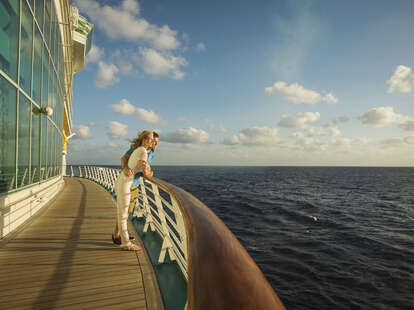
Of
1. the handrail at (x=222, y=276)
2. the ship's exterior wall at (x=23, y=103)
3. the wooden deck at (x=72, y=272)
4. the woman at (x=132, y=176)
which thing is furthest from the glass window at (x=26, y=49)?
the handrail at (x=222, y=276)

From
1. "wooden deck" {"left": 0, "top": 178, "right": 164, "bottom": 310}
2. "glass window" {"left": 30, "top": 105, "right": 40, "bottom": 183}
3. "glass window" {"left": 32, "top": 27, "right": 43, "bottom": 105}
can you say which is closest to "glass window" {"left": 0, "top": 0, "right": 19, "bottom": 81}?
"glass window" {"left": 32, "top": 27, "right": 43, "bottom": 105}

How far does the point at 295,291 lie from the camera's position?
18.1ft

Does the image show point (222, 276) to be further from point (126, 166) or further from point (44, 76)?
point (44, 76)

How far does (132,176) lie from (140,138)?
0.47m

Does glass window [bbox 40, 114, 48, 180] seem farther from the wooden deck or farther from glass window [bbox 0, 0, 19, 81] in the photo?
the wooden deck

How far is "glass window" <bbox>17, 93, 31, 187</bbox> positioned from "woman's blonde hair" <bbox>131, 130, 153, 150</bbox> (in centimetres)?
281

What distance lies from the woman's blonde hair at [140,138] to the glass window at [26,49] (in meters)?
3.05

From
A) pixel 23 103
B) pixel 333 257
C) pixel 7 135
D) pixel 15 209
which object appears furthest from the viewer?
pixel 333 257

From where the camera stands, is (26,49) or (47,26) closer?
(26,49)

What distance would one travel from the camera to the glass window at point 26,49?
391 cm

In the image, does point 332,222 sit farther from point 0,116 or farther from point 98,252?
point 0,116

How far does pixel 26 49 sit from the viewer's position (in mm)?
4133

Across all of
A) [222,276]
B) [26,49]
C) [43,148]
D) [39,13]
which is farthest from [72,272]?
[39,13]

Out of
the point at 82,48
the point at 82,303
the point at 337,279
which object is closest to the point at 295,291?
the point at 337,279
